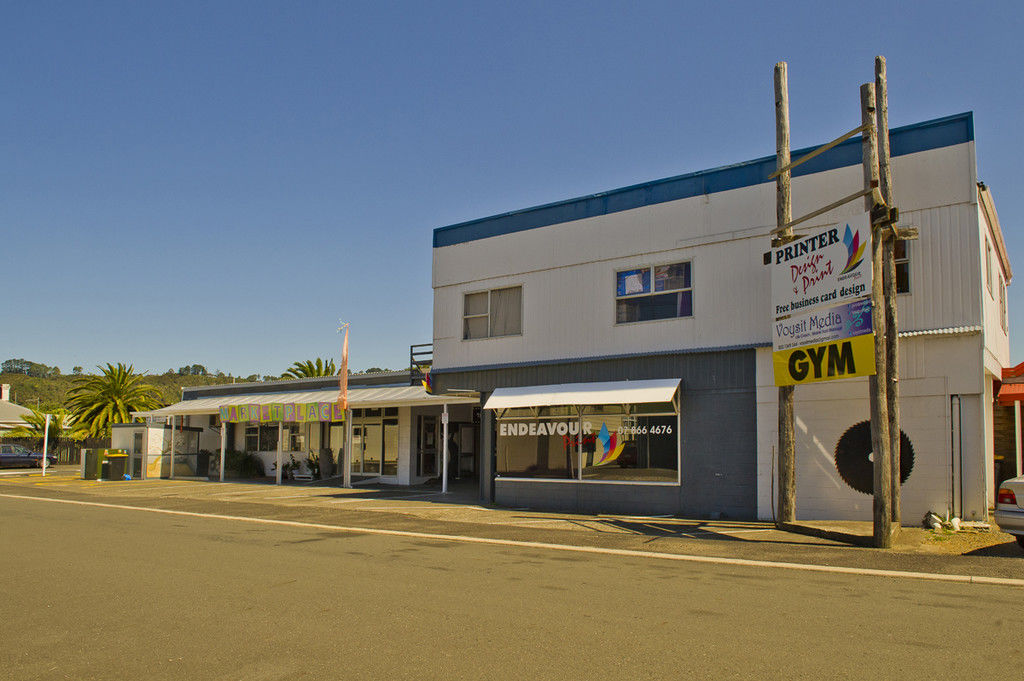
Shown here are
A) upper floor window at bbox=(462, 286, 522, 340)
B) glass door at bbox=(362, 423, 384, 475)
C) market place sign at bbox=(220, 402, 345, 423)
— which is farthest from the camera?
glass door at bbox=(362, 423, 384, 475)

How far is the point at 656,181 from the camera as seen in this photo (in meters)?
17.2

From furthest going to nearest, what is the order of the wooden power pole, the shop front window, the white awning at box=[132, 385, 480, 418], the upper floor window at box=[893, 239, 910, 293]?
the white awning at box=[132, 385, 480, 418] < the shop front window < the upper floor window at box=[893, 239, 910, 293] < the wooden power pole

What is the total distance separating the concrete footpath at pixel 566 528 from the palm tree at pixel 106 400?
1979 centimetres

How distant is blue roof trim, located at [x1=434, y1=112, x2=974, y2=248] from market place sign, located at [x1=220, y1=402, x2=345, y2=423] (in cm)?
779

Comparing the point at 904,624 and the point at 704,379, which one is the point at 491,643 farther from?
the point at 704,379

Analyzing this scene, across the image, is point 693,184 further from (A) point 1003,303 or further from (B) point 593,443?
(A) point 1003,303

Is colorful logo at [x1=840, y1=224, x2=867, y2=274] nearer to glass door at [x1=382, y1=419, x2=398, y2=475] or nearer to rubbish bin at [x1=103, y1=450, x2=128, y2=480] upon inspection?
glass door at [x1=382, y1=419, x2=398, y2=475]

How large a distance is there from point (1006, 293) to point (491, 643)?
60.2 ft

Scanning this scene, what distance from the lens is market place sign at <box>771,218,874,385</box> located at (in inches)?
463

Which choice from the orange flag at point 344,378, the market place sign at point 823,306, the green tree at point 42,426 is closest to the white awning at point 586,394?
the market place sign at point 823,306

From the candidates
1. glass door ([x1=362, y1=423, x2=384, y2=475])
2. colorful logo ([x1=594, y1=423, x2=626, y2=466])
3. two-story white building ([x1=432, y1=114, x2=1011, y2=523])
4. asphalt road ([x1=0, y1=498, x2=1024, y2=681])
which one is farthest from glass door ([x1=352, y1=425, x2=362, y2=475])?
asphalt road ([x1=0, y1=498, x2=1024, y2=681])

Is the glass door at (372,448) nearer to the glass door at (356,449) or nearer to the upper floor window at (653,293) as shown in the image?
the glass door at (356,449)

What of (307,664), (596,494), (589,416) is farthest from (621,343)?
(307,664)

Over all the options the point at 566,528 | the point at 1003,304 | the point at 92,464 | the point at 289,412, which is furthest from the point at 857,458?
the point at 92,464
